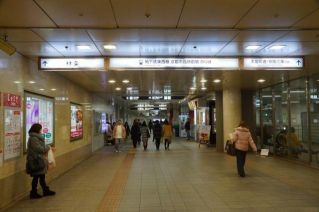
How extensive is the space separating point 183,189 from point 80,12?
4.75m

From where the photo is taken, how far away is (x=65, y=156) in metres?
11.6

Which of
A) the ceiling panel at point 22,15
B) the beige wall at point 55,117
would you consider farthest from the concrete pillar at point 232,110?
Answer: the ceiling panel at point 22,15

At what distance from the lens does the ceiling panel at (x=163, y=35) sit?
644 cm

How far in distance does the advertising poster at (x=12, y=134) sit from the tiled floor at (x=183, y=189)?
1.01 meters

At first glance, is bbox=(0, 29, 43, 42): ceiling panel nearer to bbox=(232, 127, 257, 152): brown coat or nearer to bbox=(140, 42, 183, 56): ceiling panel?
bbox=(140, 42, 183, 56): ceiling panel

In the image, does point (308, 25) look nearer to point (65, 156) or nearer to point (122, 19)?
point (122, 19)

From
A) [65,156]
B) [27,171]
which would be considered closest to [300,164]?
[65,156]

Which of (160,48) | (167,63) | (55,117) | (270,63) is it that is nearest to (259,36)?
(270,63)

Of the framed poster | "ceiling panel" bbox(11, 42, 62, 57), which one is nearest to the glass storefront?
"ceiling panel" bbox(11, 42, 62, 57)

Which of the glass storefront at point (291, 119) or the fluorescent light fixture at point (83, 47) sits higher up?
the fluorescent light fixture at point (83, 47)

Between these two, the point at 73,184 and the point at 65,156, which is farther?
the point at 65,156

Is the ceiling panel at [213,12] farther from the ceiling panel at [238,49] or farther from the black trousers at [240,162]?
the black trousers at [240,162]

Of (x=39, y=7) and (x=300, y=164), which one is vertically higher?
(x=39, y=7)

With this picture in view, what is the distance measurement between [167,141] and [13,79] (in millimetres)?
14039
